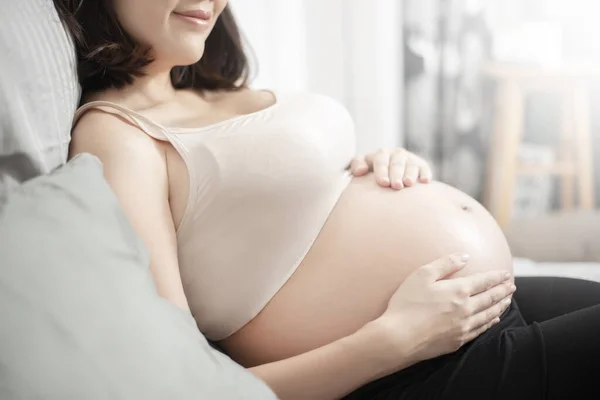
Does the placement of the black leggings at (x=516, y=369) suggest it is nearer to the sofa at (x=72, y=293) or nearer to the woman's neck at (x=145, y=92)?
the sofa at (x=72, y=293)

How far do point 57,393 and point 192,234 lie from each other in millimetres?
468

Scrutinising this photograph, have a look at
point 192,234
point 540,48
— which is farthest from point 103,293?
point 540,48

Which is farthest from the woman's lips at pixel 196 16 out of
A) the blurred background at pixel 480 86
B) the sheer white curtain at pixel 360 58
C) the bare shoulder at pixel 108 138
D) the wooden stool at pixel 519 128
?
the wooden stool at pixel 519 128

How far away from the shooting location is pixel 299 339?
899mm

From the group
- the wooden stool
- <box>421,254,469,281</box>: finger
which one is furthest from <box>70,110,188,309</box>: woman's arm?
the wooden stool

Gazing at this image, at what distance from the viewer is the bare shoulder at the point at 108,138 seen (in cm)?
85

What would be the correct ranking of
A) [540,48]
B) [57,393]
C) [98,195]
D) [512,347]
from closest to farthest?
[57,393] → [98,195] → [512,347] → [540,48]

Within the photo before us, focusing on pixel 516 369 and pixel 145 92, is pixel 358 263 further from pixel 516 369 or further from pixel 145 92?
pixel 145 92

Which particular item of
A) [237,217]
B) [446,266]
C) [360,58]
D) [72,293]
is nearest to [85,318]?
[72,293]

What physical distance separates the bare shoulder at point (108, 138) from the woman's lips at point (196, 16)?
21 cm

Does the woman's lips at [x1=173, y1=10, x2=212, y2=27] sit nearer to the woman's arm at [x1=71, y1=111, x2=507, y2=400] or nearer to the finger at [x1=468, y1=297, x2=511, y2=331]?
the woman's arm at [x1=71, y1=111, x2=507, y2=400]

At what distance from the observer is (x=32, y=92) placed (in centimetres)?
71

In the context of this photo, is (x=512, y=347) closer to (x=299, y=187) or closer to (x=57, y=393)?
(x=299, y=187)

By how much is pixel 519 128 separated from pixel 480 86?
1.08 ft
